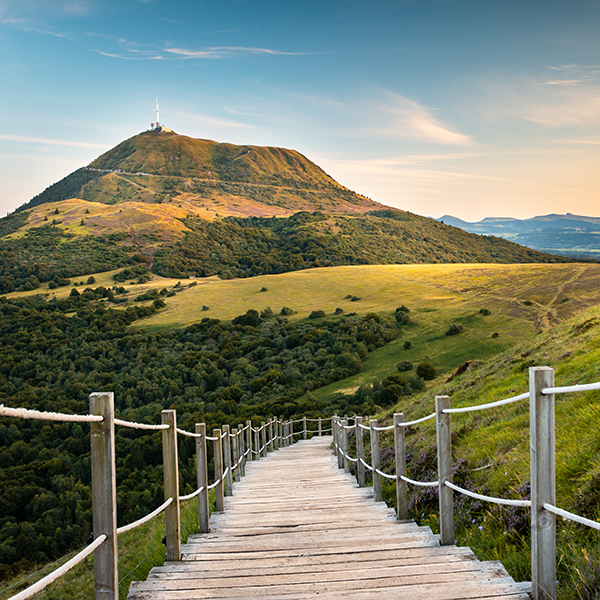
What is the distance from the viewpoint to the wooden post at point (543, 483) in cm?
244

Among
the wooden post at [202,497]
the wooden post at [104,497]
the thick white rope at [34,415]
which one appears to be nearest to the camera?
the thick white rope at [34,415]

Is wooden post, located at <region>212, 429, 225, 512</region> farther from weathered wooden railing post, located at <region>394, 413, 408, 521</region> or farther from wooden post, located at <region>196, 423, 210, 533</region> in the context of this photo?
weathered wooden railing post, located at <region>394, 413, 408, 521</region>

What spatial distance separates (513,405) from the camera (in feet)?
23.7

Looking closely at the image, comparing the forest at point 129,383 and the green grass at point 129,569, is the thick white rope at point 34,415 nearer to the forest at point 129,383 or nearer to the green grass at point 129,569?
the green grass at point 129,569

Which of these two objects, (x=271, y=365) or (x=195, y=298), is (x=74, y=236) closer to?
(x=195, y=298)

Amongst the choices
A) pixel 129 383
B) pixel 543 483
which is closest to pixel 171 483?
pixel 543 483

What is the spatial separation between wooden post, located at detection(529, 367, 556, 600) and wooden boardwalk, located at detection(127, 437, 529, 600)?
0.15 meters

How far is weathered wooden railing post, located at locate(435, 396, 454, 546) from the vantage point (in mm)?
3506

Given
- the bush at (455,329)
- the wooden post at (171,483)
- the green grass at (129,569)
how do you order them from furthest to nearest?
the bush at (455,329), the green grass at (129,569), the wooden post at (171,483)

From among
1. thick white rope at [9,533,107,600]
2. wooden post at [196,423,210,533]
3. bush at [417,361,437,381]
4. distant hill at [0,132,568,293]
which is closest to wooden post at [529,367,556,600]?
thick white rope at [9,533,107,600]

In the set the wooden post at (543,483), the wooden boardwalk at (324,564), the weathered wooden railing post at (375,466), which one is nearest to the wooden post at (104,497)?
the wooden boardwalk at (324,564)

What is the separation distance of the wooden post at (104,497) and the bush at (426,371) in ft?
149

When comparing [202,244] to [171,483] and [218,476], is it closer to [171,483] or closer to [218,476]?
[218,476]

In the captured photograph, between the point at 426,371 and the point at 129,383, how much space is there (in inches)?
1628
